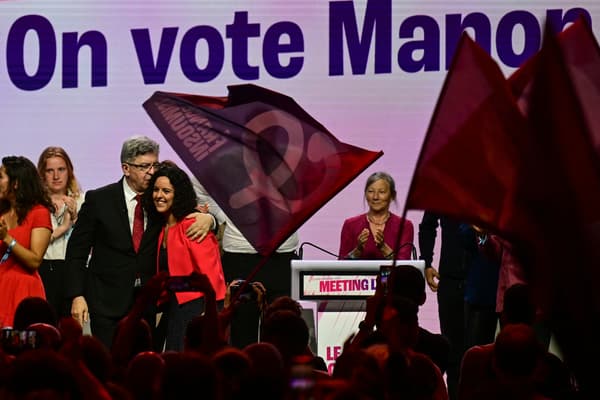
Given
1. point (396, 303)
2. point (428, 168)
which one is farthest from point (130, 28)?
point (428, 168)

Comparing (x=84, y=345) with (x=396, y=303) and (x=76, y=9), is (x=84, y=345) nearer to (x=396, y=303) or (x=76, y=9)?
(x=396, y=303)

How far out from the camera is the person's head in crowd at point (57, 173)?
839 centimetres

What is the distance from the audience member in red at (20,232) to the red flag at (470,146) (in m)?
3.37

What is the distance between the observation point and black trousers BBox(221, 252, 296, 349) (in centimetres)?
771

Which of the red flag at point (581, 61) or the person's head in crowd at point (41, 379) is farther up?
the red flag at point (581, 61)

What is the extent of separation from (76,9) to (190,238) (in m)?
3.67

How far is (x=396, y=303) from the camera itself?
428cm

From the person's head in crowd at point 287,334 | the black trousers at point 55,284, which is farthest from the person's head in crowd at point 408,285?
the black trousers at point 55,284

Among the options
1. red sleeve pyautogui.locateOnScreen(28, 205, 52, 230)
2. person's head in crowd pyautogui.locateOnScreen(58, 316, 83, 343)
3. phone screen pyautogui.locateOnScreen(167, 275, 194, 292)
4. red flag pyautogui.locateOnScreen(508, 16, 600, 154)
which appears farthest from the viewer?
red sleeve pyautogui.locateOnScreen(28, 205, 52, 230)

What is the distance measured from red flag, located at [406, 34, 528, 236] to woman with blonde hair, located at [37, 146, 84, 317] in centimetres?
462

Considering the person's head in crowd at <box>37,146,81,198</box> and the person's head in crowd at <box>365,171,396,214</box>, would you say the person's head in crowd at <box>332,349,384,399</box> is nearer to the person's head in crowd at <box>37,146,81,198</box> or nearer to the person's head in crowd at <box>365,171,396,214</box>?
the person's head in crowd at <box>365,171,396,214</box>

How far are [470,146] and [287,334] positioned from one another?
0.75 m

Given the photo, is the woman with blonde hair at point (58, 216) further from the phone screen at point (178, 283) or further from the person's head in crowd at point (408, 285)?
the phone screen at point (178, 283)

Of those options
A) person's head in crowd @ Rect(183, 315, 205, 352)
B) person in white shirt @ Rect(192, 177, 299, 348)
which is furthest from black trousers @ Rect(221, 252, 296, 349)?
person's head in crowd @ Rect(183, 315, 205, 352)
